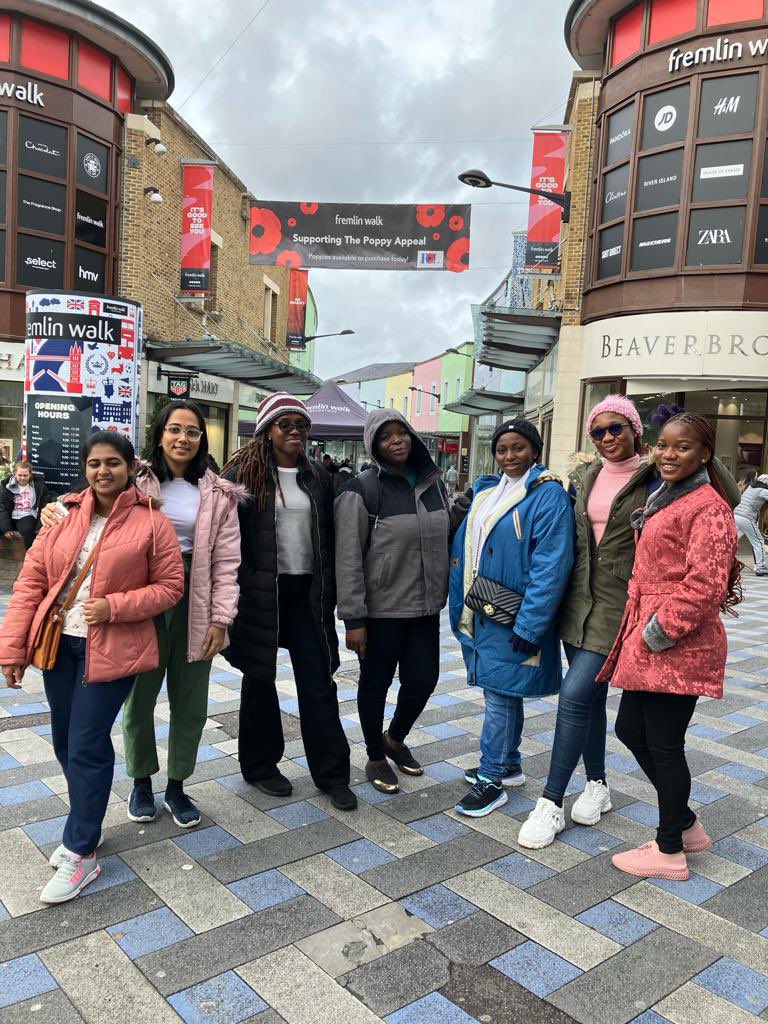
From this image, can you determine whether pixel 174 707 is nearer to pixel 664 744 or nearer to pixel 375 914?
pixel 375 914

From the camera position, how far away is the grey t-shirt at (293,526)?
357 centimetres

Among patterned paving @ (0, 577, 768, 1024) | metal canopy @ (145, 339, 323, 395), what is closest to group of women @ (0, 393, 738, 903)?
patterned paving @ (0, 577, 768, 1024)

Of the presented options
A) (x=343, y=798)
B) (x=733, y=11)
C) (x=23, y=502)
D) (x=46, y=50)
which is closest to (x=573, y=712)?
(x=343, y=798)

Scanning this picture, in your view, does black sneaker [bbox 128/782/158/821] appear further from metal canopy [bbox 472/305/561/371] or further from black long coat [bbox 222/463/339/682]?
metal canopy [bbox 472/305/561/371]

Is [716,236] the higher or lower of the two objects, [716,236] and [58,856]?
the higher

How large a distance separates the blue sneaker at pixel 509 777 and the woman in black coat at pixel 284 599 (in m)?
0.65

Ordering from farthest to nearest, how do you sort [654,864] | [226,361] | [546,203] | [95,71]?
[226,361], [95,71], [546,203], [654,864]

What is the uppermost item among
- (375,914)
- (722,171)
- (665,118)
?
(665,118)

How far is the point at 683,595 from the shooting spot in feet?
9.32

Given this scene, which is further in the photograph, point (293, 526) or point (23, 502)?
point (23, 502)

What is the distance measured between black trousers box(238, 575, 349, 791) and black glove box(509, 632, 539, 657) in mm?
886

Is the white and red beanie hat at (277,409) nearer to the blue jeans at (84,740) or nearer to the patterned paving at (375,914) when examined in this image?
the blue jeans at (84,740)

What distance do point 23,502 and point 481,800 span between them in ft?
24.2

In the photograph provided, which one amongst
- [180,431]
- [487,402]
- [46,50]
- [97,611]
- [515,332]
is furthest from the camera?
[487,402]
